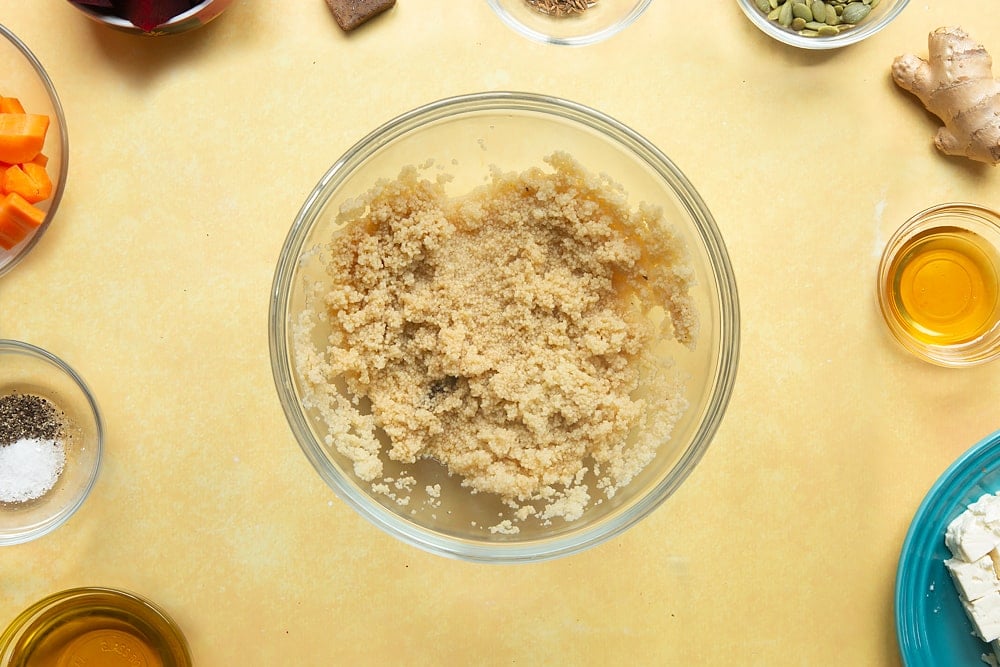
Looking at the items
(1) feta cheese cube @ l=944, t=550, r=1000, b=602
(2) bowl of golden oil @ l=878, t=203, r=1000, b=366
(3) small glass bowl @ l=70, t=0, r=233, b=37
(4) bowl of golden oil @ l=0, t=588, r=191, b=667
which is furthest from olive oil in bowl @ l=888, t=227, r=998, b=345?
(4) bowl of golden oil @ l=0, t=588, r=191, b=667

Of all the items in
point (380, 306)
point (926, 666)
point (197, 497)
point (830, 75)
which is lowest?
point (926, 666)

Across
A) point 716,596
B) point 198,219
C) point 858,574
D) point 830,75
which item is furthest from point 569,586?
point 830,75

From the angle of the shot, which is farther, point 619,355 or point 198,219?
point 198,219

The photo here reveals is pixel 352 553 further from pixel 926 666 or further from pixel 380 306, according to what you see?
pixel 926 666

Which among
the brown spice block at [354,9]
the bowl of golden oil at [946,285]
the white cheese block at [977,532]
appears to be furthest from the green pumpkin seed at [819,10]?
the white cheese block at [977,532]

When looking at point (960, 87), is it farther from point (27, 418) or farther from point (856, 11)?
point (27, 418)

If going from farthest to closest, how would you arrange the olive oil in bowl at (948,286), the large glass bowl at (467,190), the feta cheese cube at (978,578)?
the olive oil in bowl at (948,286) → the feta cheese cube at (978,578) → the large glass bowl at (467,190)

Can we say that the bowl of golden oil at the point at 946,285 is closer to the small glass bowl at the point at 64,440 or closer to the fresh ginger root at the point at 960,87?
the fresh ginger root at the point at 960,87
